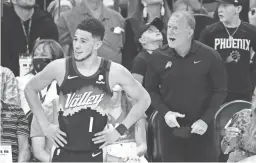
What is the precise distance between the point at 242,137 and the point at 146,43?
6.67 feet

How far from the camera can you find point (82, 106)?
17.2 ft

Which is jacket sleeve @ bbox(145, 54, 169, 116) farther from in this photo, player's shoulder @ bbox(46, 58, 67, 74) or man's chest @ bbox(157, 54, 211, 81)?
player's shoulder @ bbox(46, 58, 67, 74)

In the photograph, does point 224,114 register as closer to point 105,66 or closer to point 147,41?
point 147,41

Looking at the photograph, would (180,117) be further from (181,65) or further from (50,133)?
Answer: (50,133)

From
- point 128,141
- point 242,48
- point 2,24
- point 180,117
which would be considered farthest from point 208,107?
point 2,24

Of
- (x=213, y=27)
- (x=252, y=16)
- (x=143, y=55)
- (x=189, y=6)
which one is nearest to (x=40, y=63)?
(x=143, y=55)

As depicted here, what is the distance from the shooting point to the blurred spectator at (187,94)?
241 inches

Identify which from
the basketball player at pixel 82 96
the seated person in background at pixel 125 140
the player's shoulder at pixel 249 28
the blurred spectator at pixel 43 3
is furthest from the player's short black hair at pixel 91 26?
the blurred spectator at pixel 43 3

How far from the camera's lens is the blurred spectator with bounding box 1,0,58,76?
7391 millimetres

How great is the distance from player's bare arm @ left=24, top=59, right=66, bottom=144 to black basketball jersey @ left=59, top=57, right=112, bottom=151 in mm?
57

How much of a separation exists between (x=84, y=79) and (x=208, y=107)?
1.39m

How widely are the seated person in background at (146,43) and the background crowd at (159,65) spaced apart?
0.01 metres

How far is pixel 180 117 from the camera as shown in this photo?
619 cm

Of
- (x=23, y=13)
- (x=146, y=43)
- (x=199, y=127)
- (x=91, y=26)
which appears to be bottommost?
(x=199, y=127)
